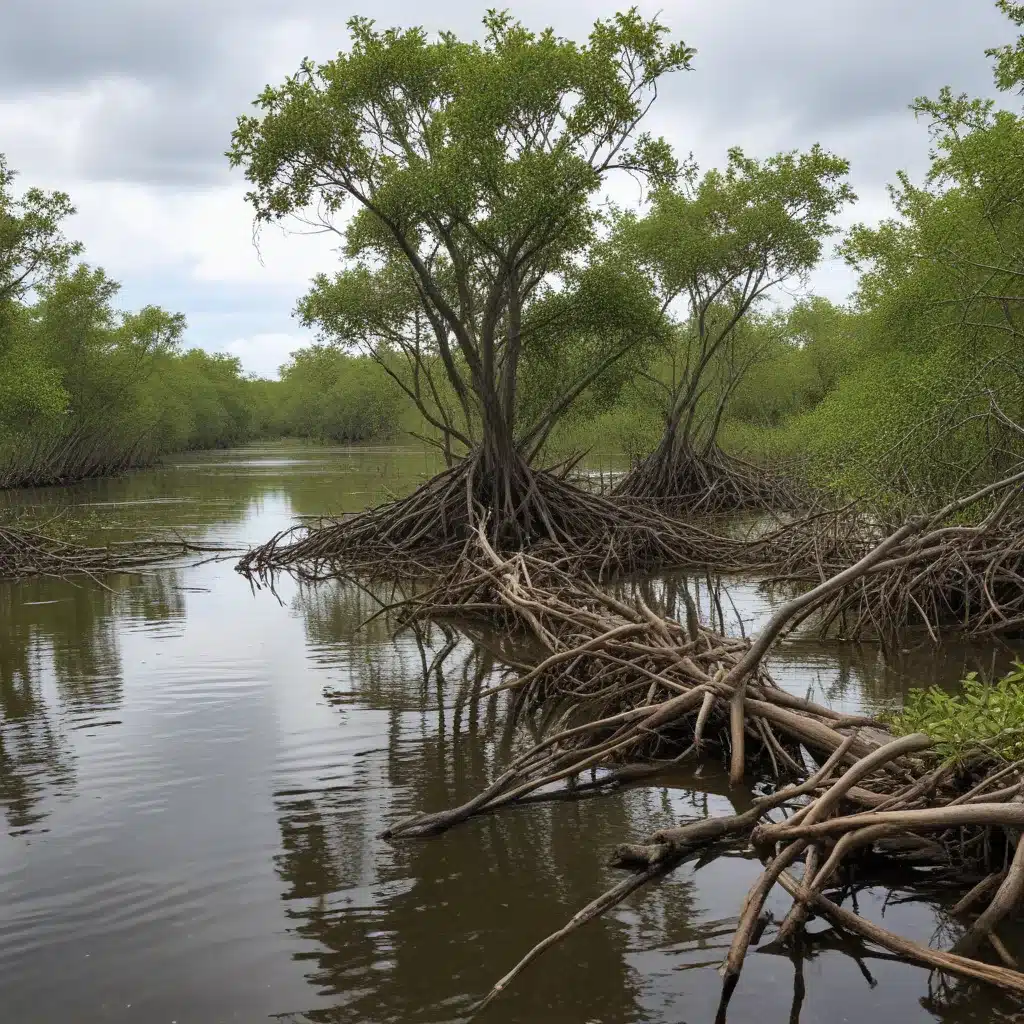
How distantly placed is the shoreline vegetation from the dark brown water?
204 mm

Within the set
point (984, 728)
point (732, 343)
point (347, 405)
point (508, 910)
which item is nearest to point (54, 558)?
point (508, 910)

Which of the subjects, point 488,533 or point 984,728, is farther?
point 488,533

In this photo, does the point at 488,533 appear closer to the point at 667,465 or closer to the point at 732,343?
the point at 667,465

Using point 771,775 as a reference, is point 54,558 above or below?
above

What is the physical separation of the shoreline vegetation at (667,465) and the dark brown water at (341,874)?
20cm

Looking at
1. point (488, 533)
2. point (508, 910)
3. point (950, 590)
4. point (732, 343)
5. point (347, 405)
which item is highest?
point (347, 405)

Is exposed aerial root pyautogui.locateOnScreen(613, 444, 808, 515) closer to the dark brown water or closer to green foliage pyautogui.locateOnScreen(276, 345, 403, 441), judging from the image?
the dark brown water

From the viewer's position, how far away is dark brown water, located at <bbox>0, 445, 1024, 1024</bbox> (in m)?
3.40

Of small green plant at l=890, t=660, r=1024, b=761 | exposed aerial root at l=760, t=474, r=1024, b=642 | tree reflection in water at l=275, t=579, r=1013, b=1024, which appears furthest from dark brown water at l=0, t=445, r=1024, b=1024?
small green plant at l=890, t=660, r=1024, b=761

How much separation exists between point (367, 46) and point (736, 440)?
74.5 feet

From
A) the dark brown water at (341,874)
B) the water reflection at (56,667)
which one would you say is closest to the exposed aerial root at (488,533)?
the water reflection at (56,667)

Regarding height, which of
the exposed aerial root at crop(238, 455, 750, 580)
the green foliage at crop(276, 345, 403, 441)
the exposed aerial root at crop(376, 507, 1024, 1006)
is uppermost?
the green foliage at crop(276, 345, 403, 441)

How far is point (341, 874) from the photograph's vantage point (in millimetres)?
4395

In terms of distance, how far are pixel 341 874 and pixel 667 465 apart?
62.2 ft
